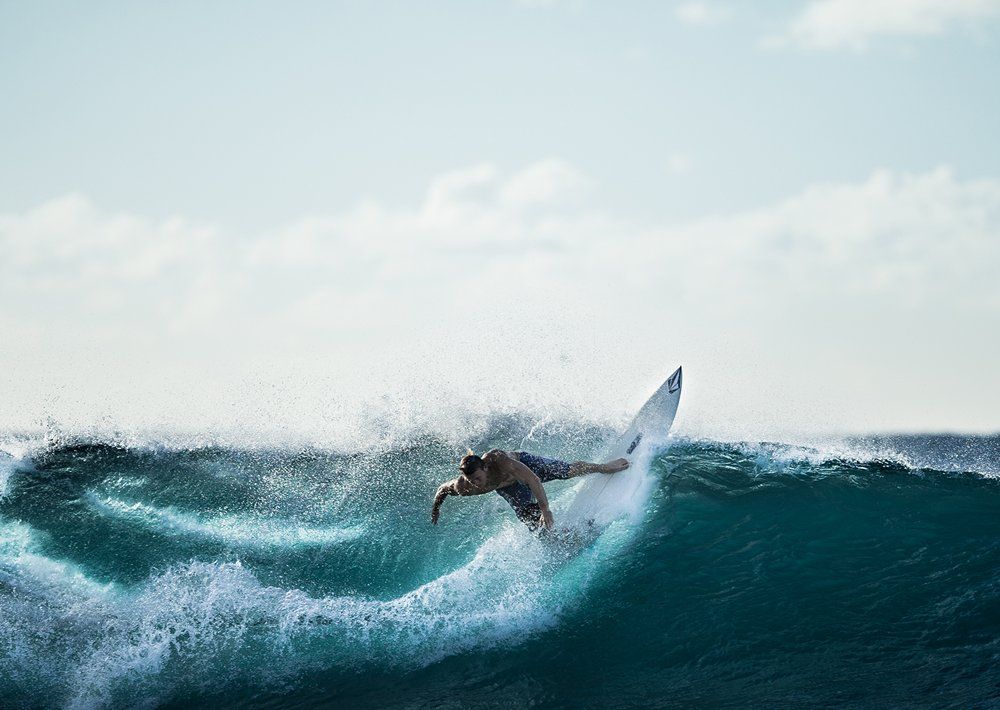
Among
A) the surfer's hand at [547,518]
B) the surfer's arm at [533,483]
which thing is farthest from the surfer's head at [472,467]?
the surfer's hand at [547,518]

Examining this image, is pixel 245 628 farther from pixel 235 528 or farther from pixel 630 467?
pixel 630 467

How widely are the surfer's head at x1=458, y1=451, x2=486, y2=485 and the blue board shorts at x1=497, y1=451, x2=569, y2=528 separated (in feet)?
1.53

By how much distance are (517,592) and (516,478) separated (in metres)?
0.94

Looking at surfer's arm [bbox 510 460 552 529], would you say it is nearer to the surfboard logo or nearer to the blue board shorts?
the blue board shorts

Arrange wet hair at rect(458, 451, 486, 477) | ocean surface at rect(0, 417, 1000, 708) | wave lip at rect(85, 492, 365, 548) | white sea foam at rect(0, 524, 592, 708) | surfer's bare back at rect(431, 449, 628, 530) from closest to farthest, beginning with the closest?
ocean surface at rect(0, 417, 1000, 708)
white sea foam at rect(0, 524, 592, 708)
wet hair at rect(458, 451, 486, 477)
surfer's bare back at rect(431, 449, 628, 530)
wave lip at rect(85, 492, 365, 548)

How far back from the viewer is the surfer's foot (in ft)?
24.4

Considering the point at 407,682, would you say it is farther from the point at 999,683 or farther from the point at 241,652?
the point at 999,683

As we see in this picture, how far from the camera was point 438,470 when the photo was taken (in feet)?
29.8

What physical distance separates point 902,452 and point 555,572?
5.61m

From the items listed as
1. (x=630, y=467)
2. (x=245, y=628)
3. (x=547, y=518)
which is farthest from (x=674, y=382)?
(x=245, y=628)

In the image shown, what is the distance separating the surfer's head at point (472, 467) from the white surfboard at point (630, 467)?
1188 millimetres

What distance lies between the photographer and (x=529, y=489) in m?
6.52

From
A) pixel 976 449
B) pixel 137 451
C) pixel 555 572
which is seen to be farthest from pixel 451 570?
pixel 976 449

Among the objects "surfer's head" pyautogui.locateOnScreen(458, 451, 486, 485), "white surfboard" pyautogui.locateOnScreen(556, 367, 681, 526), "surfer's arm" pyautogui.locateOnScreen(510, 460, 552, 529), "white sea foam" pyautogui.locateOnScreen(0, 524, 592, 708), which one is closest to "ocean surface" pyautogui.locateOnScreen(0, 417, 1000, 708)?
"white sea foam" pyautogui.locateOnScreen(0, 524, 592, 708)
